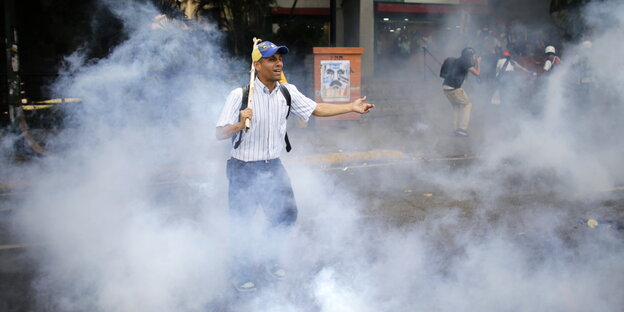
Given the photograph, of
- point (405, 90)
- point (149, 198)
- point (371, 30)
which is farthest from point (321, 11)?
point (149, 198)

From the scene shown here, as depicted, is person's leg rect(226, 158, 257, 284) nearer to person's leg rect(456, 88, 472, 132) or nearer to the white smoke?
the white smoke

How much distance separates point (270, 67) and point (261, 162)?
585mm

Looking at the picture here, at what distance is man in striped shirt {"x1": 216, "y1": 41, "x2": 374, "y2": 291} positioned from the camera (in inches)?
124

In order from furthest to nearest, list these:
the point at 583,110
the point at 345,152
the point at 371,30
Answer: the point at 371,30 < the point at 583,110 < the point at 345,152

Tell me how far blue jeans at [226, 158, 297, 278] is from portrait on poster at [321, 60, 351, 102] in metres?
7.12

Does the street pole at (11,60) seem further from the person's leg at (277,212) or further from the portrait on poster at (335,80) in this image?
the person's leg at (277,212)

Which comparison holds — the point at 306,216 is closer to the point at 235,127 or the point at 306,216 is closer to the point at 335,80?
the point at 235,127

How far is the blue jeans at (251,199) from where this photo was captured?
330cm

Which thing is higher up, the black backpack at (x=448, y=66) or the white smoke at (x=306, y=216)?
the black backpack at (x=448, y=66)

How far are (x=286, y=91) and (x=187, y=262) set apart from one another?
1.38m

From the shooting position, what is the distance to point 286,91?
11.1 ft

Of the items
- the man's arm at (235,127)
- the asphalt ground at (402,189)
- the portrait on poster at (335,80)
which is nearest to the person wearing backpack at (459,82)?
the asphalt ground at (402,189)

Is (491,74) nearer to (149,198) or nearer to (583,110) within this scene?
(583,110)

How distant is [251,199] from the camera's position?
3.36 meters
